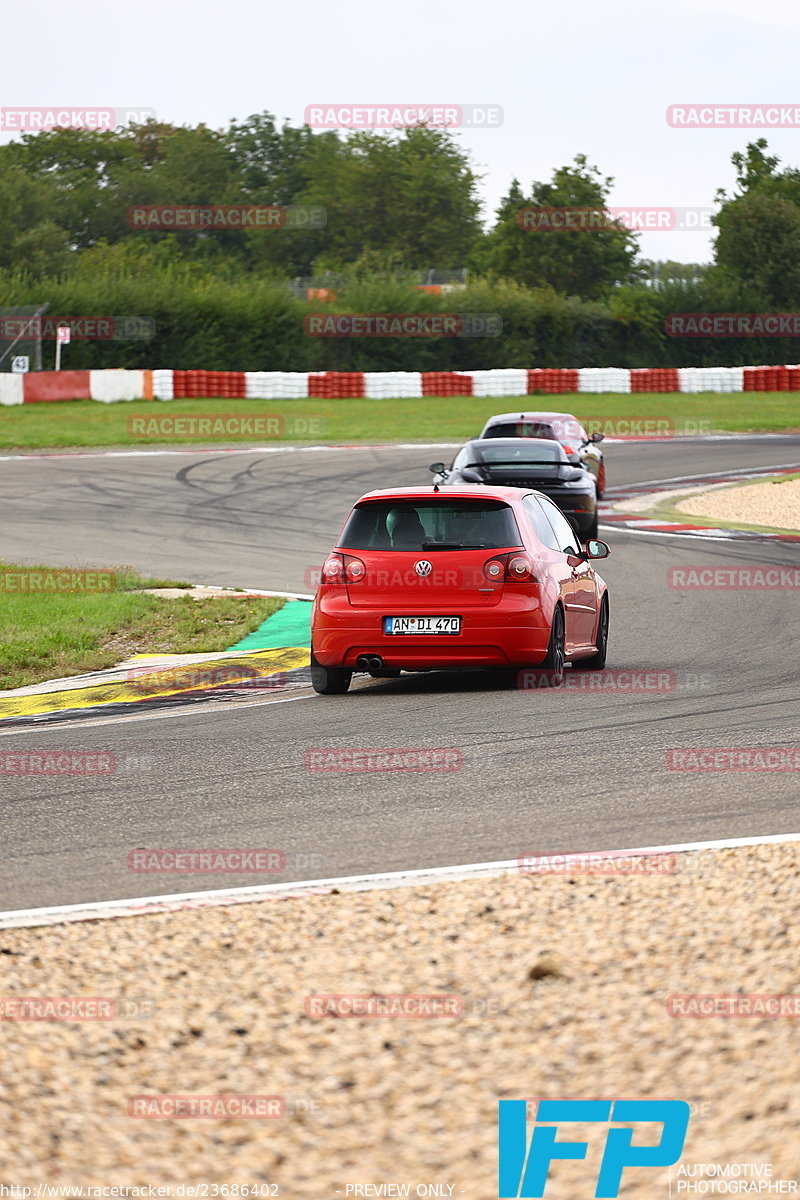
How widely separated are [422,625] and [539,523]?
4.89 feet

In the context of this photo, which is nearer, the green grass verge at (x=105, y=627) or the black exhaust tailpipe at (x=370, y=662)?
the black exhaust tailpipe at (x=370, y=662)

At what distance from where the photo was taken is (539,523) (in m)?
11.7

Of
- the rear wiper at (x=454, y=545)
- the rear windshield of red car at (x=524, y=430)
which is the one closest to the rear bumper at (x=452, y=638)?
the rear wiper at (x=454, y=545)

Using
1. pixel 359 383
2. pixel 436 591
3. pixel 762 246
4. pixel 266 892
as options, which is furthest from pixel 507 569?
pixel 762 246

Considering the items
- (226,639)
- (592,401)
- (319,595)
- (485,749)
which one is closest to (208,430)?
(592,401)

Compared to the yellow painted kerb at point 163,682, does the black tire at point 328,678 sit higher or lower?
higher

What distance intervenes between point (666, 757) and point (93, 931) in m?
3.73

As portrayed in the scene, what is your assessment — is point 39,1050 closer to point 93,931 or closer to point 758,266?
point 93,931

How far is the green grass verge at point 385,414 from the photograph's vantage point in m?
37.1

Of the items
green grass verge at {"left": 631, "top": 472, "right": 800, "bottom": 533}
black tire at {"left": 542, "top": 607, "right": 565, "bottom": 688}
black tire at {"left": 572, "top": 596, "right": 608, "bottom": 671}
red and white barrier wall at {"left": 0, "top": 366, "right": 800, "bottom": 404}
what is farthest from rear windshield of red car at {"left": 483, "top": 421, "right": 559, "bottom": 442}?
red and white barrier wall at {"left": 0, "top": 366, "right": 800, "bottom": 404}

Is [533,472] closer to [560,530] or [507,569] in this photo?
[560,530]

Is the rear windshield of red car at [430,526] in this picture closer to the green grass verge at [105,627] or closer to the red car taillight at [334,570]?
the red car taillight at [334,570]

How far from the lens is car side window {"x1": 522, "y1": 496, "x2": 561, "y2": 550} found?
11.5 metres

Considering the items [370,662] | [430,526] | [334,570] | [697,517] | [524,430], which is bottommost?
[370,662]
